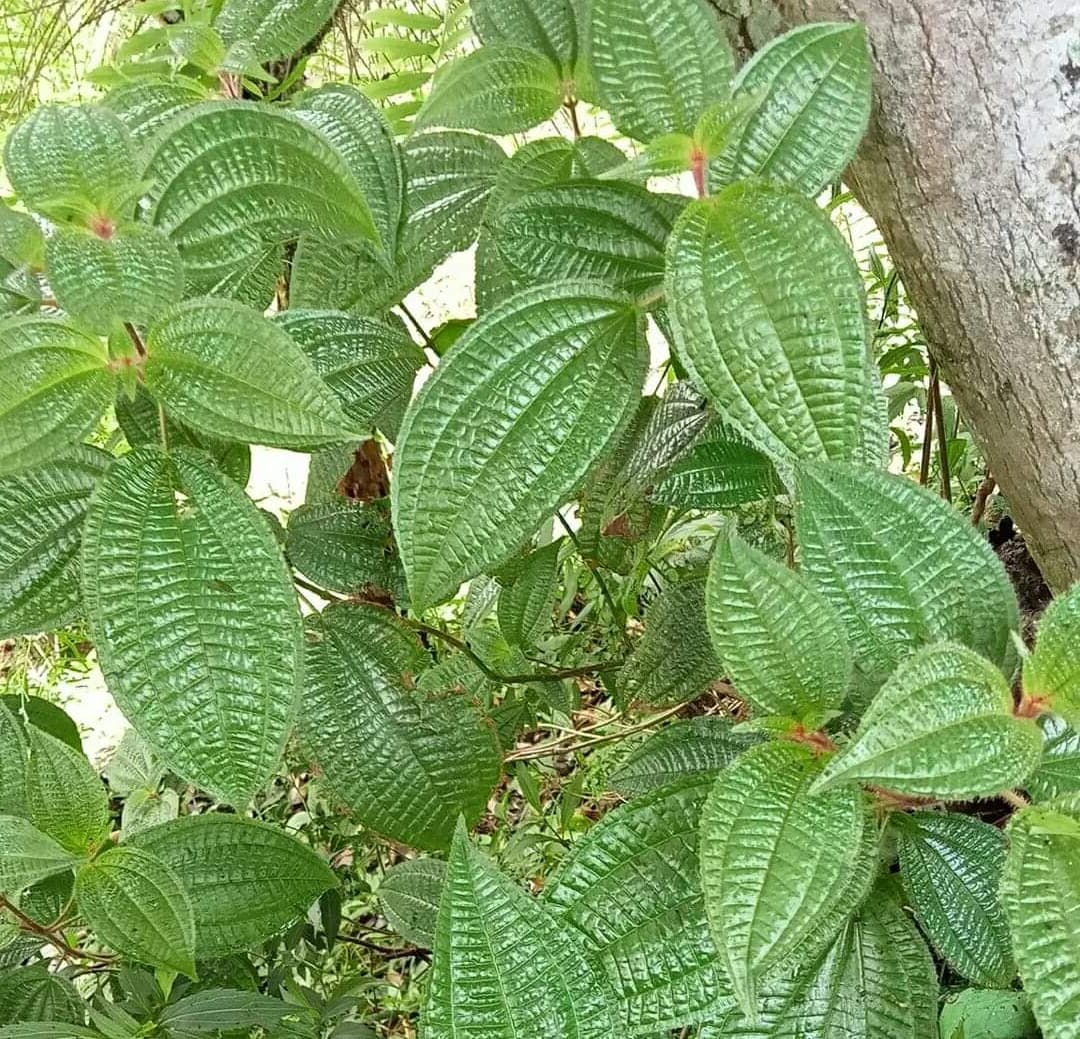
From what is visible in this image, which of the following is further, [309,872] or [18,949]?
[18,949]

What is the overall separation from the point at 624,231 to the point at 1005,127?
183mm

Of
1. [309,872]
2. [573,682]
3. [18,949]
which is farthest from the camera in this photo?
[573,682]

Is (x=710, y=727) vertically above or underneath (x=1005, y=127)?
underneath

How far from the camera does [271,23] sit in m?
0.66

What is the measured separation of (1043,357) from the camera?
0.51 m

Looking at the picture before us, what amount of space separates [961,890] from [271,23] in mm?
643

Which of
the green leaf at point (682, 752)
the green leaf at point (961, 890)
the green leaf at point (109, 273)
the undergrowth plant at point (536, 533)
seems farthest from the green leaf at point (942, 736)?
the green leaf at point (109, 273)

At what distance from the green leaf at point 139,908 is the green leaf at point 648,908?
0.19 m

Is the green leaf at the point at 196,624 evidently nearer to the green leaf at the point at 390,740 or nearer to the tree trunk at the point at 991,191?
the green leaf at the point at 390,740

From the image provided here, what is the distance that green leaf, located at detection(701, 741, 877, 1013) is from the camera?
0.38m

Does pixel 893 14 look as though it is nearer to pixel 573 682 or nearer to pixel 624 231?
pixel 624 231

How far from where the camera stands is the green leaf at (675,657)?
0.74 m

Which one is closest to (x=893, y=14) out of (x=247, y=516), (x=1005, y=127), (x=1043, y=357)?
(x=1005, y=127)

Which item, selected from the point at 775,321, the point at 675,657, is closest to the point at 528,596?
the point at 675,657
